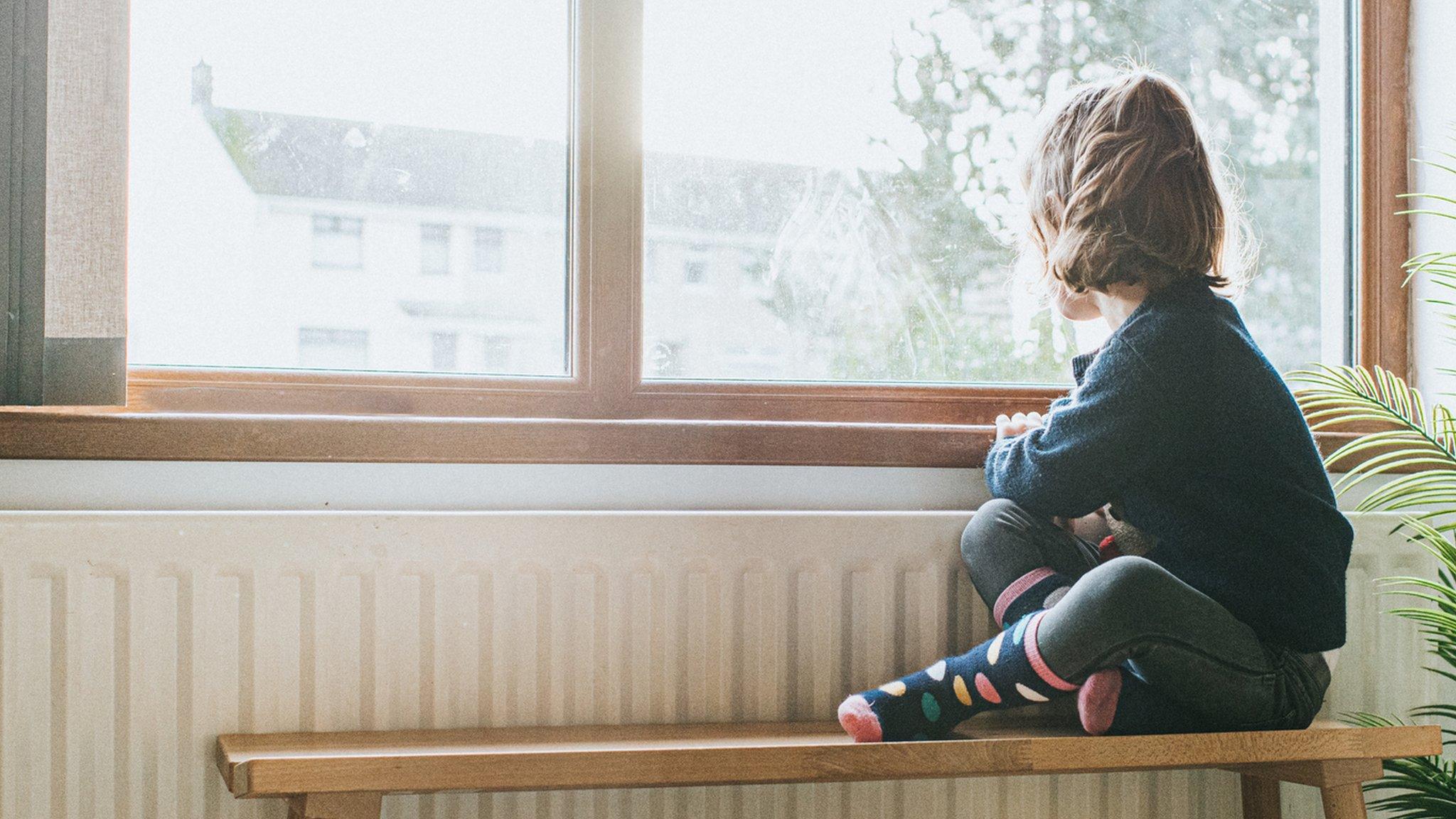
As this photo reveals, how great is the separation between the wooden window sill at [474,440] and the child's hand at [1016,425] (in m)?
0.06

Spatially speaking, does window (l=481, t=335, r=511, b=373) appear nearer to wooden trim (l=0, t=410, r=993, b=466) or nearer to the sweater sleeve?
wooden trim (l=0, t=410, r=993, b=466)

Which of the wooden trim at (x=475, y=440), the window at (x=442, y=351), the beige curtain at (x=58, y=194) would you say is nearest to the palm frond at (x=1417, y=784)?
the wooden trim at (x=475, y=440)

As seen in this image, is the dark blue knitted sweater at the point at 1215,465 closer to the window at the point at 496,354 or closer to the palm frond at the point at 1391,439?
the palm frond at the point at 1391,439

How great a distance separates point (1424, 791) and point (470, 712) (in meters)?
1.28

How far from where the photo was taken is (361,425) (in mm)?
1348

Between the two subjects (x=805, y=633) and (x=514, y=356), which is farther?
(x=514, y=356)

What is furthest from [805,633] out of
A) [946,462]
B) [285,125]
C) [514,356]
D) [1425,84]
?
[1425,84]

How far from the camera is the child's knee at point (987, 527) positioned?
1373 millimetres

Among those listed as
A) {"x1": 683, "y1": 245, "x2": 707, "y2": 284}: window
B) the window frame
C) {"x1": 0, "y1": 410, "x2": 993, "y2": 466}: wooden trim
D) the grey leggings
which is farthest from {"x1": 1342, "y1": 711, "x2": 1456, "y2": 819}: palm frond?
{"x1": 683, "y1": 245, "x2": 707, "y2": 284}: window

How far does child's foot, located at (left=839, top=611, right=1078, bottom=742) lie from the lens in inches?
47.1

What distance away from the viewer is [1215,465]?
1226mm

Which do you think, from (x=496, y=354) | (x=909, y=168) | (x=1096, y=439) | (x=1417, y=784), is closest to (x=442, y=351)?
(x=496, y=354)

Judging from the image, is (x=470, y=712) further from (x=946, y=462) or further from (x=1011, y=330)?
(x=1011, y=330)

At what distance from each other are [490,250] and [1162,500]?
0.96 meters
